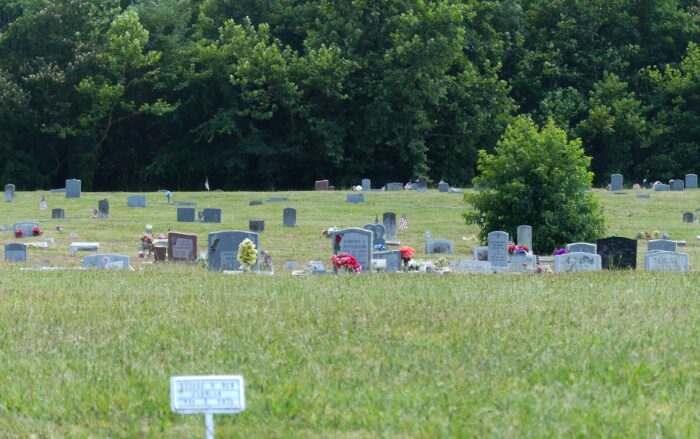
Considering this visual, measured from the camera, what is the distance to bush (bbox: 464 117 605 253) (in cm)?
2767

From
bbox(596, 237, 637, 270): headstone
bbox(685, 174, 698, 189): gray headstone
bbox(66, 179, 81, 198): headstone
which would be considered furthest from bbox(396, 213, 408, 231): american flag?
bbox(685, 174, 698, 189): gray headstone

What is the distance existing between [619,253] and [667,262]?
1.46 m

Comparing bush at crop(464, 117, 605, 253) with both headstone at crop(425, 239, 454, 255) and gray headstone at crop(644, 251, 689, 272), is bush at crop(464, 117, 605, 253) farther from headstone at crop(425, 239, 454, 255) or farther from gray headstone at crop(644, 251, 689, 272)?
gray headstone at crop(644, 251, 689, 272)

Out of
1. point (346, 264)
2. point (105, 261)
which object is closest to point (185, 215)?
point (105, 261)

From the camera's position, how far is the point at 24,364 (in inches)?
405

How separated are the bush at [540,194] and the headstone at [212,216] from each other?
809cm

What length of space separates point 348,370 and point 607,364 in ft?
6.75

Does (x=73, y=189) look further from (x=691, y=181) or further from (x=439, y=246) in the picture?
(x=691, y=181)

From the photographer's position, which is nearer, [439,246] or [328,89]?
[439,246]

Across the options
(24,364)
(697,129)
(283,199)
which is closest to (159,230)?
(283,199)

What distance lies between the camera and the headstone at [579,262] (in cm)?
2045

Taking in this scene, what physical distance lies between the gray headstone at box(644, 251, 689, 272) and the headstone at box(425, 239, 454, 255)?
7.61m

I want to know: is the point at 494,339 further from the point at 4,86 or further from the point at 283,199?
the point at 4,86

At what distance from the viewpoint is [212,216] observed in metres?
34.0
